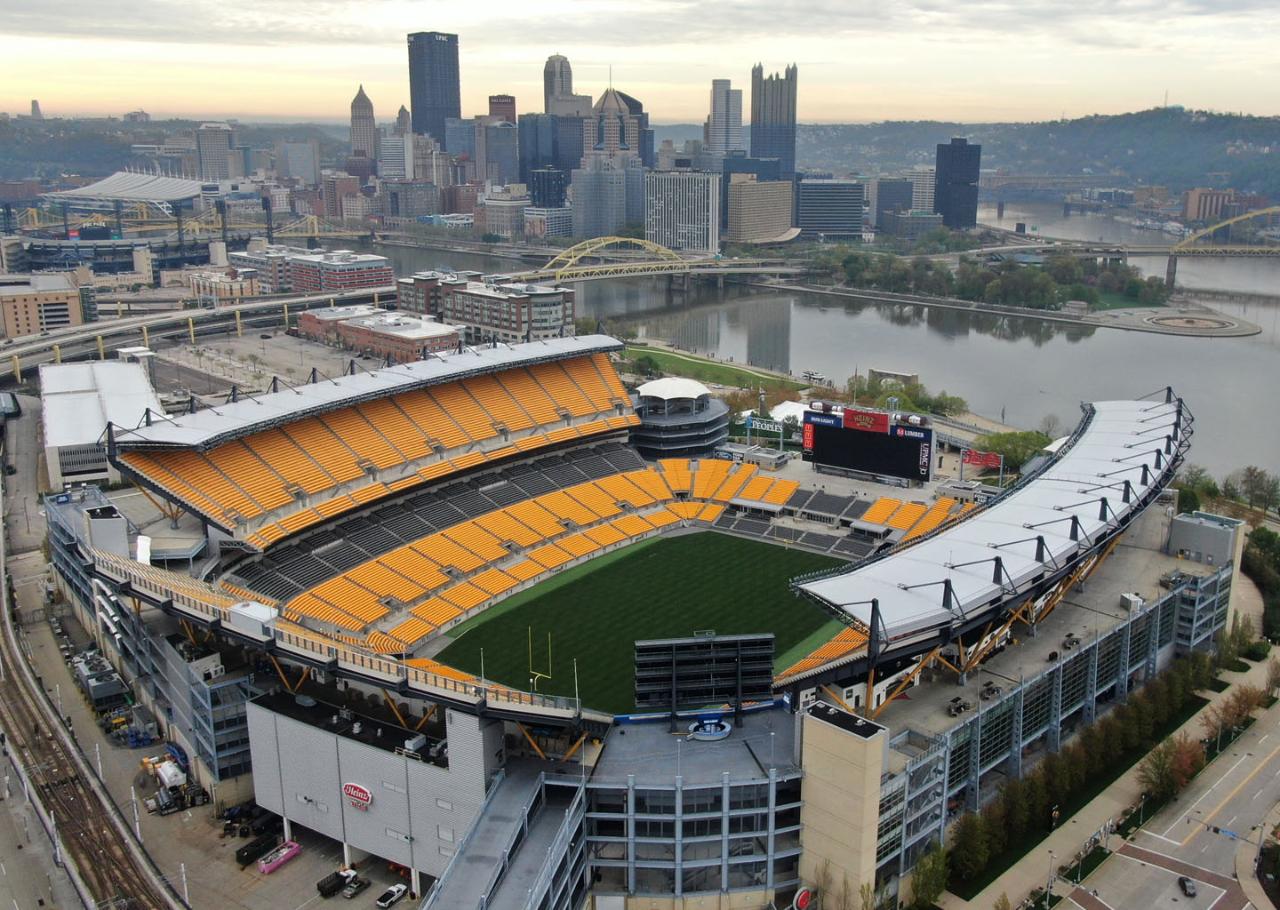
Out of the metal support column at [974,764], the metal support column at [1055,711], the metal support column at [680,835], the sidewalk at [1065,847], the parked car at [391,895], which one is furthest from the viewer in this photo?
the metal support column at [1055,711]

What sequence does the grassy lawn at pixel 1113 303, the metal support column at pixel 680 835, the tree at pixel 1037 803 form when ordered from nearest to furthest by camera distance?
the metal support column at pixel 680 835
the tree at pixel 1037 803
the grassy lawn at pixel 1113 303

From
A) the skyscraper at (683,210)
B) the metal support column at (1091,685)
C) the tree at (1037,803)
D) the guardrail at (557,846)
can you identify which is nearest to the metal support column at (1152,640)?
the metal support column at (1091,685)

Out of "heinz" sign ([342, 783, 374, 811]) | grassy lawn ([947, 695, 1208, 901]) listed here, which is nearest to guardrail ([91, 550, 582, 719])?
"heinz" sign ([342, 783, 374, 811])

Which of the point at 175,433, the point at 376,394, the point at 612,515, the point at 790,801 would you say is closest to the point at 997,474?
the point at 612,515

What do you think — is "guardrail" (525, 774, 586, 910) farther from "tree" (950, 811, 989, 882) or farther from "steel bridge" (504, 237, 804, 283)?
"steel bridge" (504, 237, 804, 283)

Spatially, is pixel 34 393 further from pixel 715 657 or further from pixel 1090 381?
pixel 1090 381

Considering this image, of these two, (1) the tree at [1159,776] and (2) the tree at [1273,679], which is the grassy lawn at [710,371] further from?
(1) the tree at [1159,776]
